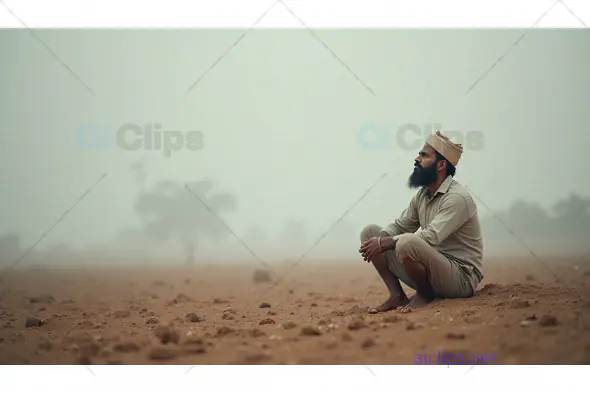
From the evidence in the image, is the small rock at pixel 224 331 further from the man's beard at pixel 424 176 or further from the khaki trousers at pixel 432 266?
the man's beard at pixel 424 176

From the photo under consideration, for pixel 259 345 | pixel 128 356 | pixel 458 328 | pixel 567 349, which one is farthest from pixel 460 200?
pixel 128 356

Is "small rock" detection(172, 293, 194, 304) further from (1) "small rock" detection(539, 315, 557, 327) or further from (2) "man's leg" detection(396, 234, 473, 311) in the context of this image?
(1) "small rock" detection(539, 315, 557, 327)

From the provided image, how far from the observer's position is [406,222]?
421cm

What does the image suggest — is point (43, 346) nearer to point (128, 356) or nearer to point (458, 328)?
point (128, 356)

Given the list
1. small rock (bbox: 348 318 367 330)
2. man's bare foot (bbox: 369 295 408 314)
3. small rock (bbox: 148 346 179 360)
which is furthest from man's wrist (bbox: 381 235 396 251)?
small rock (bbox: 148 346 179 360)

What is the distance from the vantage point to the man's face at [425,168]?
13.1ft

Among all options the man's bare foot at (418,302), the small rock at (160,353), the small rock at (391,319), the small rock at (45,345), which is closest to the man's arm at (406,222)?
the man's bare foot at (418,302)

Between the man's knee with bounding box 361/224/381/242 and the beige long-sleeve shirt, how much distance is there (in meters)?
0.07

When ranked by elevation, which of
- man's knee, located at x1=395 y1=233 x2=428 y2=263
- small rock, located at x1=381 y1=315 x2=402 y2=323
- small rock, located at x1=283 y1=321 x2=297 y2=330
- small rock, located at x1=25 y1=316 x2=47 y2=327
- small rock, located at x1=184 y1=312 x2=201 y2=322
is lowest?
small rock, located at x1=381 y1=315 x2=402 y2=323

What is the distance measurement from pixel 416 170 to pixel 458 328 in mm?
1431

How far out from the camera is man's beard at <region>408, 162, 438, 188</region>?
4.00 meters

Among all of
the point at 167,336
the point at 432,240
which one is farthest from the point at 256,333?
the point at 432,240

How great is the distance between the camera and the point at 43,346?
317 cm

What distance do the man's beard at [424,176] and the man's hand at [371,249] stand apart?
603mm
